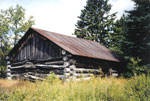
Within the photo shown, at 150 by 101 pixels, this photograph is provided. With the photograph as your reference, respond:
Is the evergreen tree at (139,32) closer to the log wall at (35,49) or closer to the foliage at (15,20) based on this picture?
the log wall at (35,49)

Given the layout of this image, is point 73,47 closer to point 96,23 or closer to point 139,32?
point 139,32

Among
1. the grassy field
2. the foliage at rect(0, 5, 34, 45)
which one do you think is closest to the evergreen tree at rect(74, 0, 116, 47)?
the foliage at rect(0, 5, 34, 45)

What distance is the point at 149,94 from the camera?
6043mm

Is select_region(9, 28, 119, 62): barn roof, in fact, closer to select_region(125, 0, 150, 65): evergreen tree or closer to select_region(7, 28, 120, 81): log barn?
select_region(7, 28, 120, 81): log barn

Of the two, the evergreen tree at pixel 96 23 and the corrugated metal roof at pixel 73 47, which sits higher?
the evergreen tree at pixel 96 23

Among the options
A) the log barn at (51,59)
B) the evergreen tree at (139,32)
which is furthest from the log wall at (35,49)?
the evergreen tree at (139,32)

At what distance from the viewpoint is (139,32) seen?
14.8 meters

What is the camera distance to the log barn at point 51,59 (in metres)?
12.4

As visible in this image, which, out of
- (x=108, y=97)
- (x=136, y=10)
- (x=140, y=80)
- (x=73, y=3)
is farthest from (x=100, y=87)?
(x=136, y=10)

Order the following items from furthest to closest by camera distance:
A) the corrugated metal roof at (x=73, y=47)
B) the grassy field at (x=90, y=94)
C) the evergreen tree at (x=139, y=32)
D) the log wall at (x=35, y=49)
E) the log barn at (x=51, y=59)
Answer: the evergreen tree at (x=139, y=32) < the log wall at (x=35, y=49) < the corrugated metal roof at (x=73, y=47) < the log barn at (x=51, y=59) < the grassy field at (x=90, y=94)

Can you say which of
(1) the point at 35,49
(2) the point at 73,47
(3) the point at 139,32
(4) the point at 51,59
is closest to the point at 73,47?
(2) the point at 73,47

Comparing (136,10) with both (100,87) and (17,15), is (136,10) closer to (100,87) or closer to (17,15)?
(100,87)

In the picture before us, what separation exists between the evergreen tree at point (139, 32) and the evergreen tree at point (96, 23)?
11.3m

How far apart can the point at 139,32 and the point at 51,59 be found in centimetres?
719
